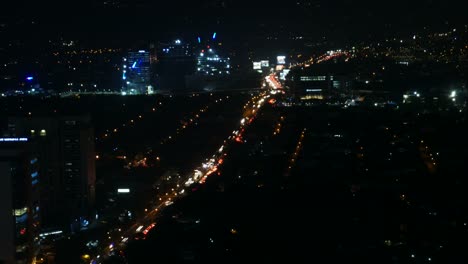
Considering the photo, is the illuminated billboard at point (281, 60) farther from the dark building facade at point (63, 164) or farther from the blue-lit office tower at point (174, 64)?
the dark building facade at point (63, 164)

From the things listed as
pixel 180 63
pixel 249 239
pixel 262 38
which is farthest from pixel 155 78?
pixel 249 239

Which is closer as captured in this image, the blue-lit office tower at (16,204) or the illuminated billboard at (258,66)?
the blue-lit office tower at (16,204)

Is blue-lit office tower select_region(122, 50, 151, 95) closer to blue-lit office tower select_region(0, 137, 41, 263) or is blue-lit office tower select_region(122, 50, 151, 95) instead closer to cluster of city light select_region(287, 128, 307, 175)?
cluster of city light select_region(287, 128, 307, 175)

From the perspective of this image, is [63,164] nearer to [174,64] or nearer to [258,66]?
[174,64]

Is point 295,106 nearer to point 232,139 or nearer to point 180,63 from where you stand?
point 232,139

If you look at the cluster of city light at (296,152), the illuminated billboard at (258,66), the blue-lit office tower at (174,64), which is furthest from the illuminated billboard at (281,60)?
the cluster of city light at (296,152)
